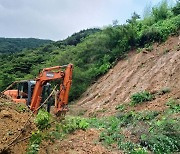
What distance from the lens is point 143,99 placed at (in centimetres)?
1630

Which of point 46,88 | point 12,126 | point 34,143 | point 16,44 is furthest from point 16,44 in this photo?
point 34,143

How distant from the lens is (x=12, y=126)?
7863 millimetres

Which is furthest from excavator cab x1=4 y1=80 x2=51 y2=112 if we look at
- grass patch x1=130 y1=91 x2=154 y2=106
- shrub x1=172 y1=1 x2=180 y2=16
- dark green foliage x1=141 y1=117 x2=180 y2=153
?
shrub x1=172 y1=1 x2=180 y2=16

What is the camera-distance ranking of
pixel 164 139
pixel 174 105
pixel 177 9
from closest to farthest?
pixel 164 139 < pixel 174 105 < pixel 177 9

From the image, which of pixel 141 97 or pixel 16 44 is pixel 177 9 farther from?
pixel 16 44

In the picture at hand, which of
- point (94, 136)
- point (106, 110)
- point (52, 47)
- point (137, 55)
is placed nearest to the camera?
point (94, 136)

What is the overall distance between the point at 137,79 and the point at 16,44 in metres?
47.9

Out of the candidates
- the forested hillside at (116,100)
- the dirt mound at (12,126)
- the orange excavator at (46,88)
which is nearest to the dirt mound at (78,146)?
the forested hillside at (116,100)

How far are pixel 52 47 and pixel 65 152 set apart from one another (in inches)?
1428

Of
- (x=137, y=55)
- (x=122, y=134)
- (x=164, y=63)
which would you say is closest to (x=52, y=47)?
(x=137, y=55)

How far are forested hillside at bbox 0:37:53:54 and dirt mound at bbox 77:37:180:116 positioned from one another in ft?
119

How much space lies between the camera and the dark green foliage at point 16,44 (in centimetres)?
5850

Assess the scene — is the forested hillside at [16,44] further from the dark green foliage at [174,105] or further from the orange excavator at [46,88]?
the dark green foliage at [174,105]

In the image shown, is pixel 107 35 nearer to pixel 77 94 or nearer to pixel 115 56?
pixel 115 56
